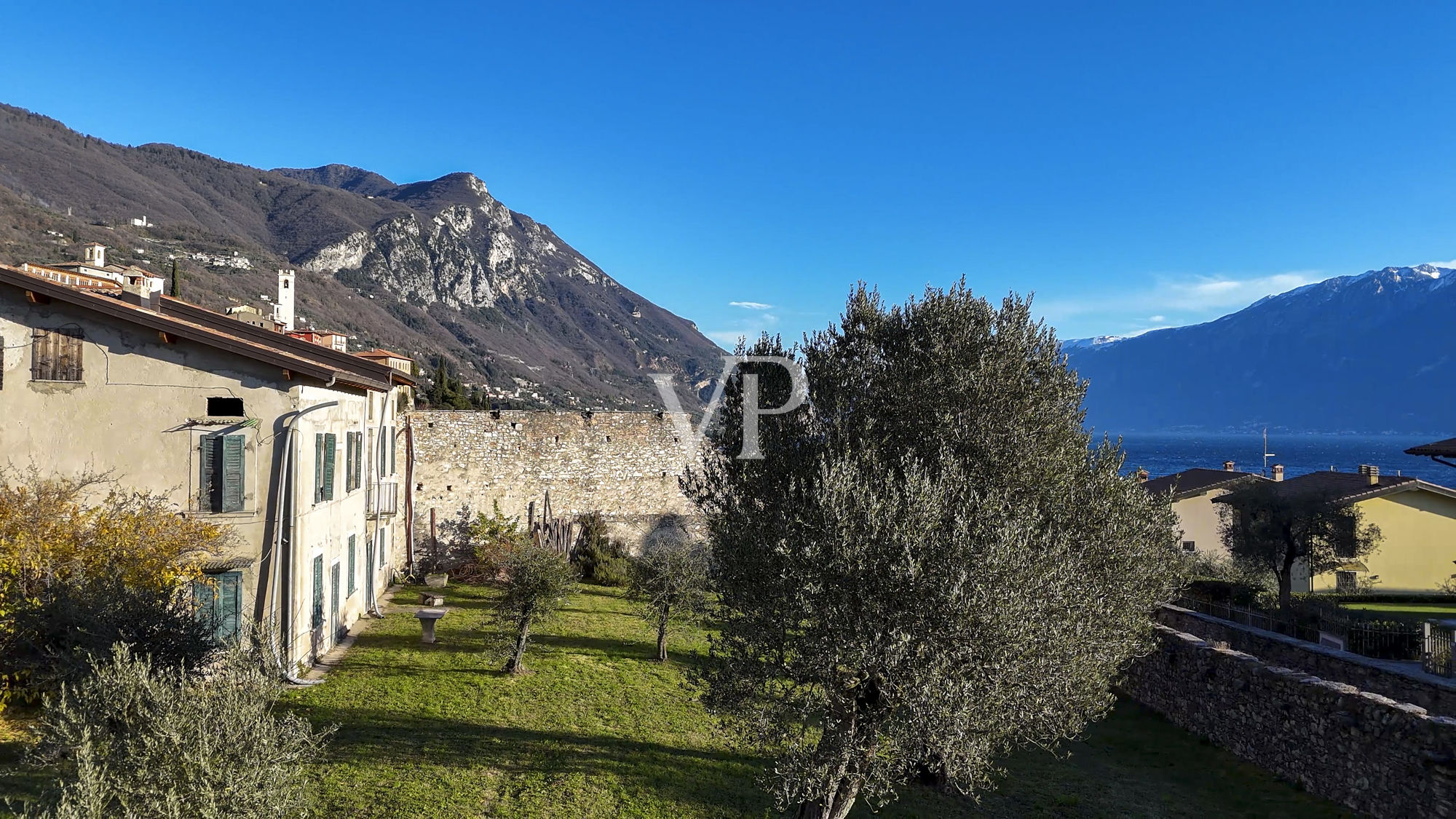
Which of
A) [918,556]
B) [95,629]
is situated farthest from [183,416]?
[918,556]

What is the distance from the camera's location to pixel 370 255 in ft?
349

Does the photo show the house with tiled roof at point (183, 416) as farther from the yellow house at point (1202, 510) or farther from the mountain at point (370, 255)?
the mountain at point (370, 255)

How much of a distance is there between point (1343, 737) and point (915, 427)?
8303mm

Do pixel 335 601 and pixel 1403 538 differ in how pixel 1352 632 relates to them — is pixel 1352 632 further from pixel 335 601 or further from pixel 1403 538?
pixel 335 601

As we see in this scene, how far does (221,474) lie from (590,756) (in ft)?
24.1

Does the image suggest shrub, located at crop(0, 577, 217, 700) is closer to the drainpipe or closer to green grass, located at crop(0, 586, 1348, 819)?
green grass, located at crop(0, 586, 1348, 819)

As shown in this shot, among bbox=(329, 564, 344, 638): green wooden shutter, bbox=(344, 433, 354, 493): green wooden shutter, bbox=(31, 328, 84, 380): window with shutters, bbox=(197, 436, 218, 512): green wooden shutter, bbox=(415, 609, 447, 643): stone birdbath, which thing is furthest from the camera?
bbox=(415, 609, 447, 643): stone birdbath

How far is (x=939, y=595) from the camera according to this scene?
801 centimetres

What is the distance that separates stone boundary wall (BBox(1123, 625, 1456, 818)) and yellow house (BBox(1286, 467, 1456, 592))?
18927mm

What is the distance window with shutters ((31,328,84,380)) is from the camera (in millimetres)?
12320

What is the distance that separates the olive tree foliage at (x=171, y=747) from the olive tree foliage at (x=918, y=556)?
15.6 ft

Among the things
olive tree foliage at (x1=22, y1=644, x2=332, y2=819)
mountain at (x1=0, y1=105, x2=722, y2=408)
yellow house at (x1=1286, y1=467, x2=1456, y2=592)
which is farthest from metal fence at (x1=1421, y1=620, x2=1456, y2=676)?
mountain at (x1=0, y1=105, x2=722, y2=408)
